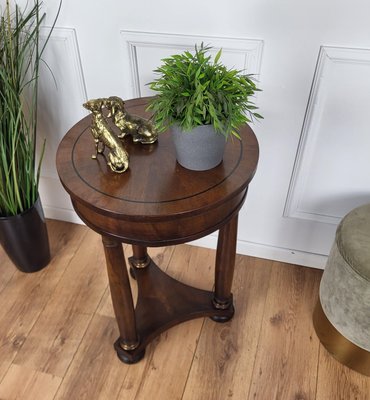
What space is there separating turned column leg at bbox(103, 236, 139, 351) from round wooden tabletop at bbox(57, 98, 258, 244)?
0.39ft

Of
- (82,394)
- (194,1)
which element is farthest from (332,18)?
(82,394)

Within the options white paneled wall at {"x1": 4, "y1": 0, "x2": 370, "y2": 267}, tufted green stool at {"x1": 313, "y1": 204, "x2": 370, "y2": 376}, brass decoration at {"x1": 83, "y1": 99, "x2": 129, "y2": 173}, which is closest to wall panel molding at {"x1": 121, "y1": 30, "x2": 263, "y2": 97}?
white paneled wall at {"x1": 4, "y1": 0, "x2": 370, "y2": 267}

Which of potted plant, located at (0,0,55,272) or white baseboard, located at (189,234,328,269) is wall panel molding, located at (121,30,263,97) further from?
white baseboard, located at (189,234,328,269)

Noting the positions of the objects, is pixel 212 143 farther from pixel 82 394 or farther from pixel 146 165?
pixel 82 394

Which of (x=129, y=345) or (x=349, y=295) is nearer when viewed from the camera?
(x=349, y=295)

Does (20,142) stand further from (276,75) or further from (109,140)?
(276,75)

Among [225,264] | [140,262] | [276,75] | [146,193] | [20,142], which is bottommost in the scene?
[140,262]

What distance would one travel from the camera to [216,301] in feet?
4.68

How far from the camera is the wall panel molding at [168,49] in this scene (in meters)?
1.19

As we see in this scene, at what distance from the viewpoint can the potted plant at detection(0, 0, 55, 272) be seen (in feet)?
4.05

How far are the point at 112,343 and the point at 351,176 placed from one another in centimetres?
100

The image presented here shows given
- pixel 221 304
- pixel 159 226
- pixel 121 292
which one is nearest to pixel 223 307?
pixel 221 304

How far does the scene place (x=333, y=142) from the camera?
1298 mm

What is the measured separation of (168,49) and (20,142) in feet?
1.92
